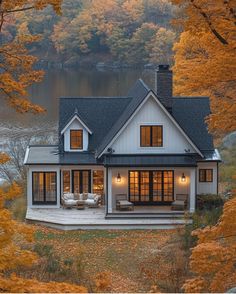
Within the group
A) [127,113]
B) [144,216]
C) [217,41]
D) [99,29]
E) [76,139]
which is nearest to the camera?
[217,41]

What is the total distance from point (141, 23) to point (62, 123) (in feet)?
320

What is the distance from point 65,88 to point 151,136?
2229 inches

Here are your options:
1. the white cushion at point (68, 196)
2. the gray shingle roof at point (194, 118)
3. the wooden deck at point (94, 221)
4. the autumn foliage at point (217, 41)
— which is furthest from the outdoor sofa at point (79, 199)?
the autumn foliage at point (217, 41)

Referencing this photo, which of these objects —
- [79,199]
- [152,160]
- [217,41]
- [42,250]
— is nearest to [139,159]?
[152,160]

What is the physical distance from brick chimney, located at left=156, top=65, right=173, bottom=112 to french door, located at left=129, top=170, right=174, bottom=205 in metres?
3.19

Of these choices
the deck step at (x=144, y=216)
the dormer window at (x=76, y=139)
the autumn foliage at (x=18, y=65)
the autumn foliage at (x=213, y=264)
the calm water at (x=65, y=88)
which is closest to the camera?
the autumn foliage at (x=213, y=264)

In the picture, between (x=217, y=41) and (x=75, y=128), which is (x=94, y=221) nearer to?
(x=75, y=128)

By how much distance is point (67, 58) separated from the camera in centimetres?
12700

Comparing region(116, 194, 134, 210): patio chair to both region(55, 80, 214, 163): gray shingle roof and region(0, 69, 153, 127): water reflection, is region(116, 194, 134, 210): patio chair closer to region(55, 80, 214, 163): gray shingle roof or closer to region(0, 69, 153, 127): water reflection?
Result: region(55, 80, 214, 163): gray shingle roof

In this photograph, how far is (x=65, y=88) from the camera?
8288cm

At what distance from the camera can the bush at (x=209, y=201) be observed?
26.3 meters

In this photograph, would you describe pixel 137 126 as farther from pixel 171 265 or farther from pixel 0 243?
pixel 0 243

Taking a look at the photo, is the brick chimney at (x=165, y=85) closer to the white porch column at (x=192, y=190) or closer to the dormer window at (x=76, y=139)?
the white porch column at (x=192, y=190)

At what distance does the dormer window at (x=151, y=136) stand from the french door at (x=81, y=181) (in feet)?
9.56
